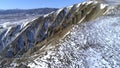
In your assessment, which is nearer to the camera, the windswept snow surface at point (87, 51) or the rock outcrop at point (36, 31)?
the windswept snow surface at point (87, 51)

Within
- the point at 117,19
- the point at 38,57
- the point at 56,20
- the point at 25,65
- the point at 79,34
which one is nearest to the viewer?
the point at 25,65

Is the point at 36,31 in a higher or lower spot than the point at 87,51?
lower

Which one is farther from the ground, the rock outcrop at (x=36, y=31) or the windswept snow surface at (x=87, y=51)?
the windswept snow surface at (x=87, y=51)

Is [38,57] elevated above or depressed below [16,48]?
above

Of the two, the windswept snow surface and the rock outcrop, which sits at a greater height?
the windswept snow surface

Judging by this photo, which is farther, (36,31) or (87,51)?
(36,31)

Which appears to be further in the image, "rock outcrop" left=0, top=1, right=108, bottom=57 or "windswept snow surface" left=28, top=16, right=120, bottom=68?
"rock outcrop" left=0, top=1, right=108, bottom=57

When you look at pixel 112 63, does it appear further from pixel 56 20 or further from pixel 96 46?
pixel 56 20

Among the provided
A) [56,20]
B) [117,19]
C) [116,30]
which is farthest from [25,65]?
[56,20]
